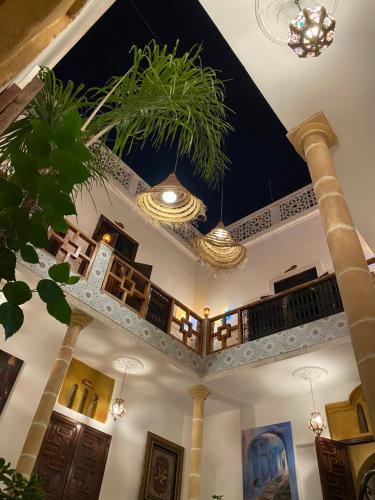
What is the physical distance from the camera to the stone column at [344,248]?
135 inches

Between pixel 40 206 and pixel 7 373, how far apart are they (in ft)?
24.9

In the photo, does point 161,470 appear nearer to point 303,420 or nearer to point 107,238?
point 303,420

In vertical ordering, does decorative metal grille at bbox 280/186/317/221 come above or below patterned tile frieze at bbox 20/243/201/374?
above

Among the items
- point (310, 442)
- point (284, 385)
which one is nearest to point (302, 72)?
point (284, 385)

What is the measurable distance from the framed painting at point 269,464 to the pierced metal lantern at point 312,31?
7.64m

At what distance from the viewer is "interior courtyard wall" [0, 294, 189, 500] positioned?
751cm

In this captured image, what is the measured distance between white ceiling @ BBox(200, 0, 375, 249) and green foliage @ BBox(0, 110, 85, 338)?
4.84 meters

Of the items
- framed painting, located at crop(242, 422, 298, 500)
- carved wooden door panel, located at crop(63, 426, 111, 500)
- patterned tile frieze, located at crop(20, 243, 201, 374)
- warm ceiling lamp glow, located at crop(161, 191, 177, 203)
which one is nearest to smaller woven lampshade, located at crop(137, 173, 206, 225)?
warm ceiling lamp glow, located at crop(161, 191, 177, 203)

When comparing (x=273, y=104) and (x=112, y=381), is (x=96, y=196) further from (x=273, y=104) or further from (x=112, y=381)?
(x=273, y=104)

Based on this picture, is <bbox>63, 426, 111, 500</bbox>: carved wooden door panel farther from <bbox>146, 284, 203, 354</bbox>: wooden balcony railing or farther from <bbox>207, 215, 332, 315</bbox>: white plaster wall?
<bbox>207, 215, 332, 315</bbox>: white plaster wall

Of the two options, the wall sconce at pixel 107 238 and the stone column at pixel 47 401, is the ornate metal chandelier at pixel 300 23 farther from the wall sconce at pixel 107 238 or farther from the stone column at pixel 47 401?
the wall sconce at pixel 107 238

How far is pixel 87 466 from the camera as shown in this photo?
8273 mm

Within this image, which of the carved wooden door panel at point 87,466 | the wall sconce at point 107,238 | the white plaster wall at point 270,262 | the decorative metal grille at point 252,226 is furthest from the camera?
the decorative metal grille at point 252,226

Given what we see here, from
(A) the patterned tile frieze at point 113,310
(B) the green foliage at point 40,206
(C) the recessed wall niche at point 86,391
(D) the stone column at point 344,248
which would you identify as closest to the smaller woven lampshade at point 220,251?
(A) the patterned tile frieze at point 113,310
